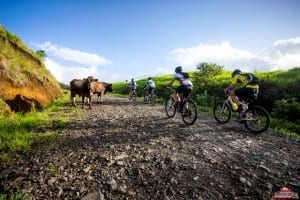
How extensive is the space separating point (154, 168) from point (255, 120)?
6.34 meters

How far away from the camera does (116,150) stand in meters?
6.73

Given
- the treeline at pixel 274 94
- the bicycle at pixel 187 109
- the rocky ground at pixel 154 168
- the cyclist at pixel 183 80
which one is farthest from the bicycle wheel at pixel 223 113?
the rocky ground at pixel 154 168

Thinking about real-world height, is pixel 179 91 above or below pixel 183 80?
below

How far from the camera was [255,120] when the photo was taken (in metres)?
9.77

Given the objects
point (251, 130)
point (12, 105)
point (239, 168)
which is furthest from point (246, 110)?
point (12, 105)

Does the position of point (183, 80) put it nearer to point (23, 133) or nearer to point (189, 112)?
point (189, 112)

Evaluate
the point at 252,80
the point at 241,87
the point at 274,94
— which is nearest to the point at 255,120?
the point at 241,87

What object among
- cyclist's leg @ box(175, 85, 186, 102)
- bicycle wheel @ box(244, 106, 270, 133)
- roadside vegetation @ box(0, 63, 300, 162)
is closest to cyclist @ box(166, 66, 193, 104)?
cyclist's leg @ box(175, 85, 186, 102)

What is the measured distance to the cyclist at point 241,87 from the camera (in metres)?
10.0

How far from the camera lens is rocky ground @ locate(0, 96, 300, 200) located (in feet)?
14.5

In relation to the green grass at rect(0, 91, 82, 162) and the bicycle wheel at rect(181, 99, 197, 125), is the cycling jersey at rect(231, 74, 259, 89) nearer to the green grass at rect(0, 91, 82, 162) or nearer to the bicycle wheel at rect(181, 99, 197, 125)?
the bicycle wheel at rect(181, 99, 197, 125)

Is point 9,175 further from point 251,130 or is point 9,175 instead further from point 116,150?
point 251,130

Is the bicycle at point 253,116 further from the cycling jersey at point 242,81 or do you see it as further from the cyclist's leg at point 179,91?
the cyclist's leg at point 179,91

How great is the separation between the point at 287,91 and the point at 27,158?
17.6 m
